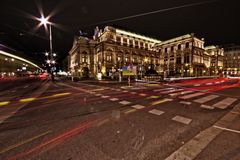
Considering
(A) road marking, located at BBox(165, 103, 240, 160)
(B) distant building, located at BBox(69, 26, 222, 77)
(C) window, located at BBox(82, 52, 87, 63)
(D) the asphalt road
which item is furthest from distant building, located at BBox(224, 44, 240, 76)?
(A) road marking, located at BBox(165, 103, 240, 160)

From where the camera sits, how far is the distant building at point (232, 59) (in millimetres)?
82250

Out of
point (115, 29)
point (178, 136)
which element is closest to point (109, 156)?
point (178, 136)

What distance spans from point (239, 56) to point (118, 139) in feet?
387

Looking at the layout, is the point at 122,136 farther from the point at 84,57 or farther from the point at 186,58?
the point at 186,58

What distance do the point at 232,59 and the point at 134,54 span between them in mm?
80986

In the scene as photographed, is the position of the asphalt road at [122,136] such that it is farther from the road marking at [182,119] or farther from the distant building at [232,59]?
the distant building at [232,59]

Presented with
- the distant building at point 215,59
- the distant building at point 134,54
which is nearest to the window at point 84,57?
the distant building at point 134,54

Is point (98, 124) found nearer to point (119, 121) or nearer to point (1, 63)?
point (119, 121)

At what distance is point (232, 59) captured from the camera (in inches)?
3346

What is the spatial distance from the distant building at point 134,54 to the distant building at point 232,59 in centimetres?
2439

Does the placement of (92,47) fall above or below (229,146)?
above

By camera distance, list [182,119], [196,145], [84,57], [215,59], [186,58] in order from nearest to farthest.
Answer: [196,145] → [182,119] → [84,57] → [186,58] → [215,59]

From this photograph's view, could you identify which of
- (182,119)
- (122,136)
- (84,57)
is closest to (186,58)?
(84,57)

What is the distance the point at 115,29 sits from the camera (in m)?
55.2
